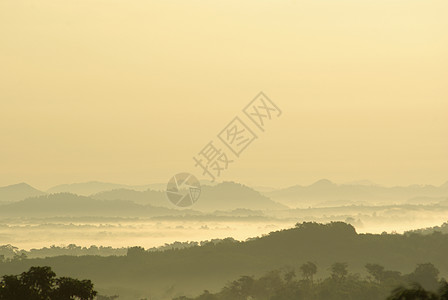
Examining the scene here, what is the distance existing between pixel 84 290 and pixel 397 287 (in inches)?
1251

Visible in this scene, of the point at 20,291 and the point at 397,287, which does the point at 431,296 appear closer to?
the point at 397,287

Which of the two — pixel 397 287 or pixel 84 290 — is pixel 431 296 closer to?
pixel 397 287

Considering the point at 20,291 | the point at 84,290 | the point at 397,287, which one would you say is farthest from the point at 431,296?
the point at 20,291

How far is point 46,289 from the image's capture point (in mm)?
66125

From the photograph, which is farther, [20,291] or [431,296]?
[20,291]

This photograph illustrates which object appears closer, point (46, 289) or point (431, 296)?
point (431, 296)

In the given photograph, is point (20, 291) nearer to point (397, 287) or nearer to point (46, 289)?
point (46, 289)

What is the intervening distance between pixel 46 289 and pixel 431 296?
124 feet

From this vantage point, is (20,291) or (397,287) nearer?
(397,287)

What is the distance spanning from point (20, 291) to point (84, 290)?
6288 millimetres

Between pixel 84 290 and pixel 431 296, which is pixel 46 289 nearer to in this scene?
pixel 84 290

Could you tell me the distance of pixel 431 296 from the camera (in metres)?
41.4

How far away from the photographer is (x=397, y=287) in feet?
141

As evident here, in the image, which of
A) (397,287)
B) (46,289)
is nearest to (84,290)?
(46,289)
